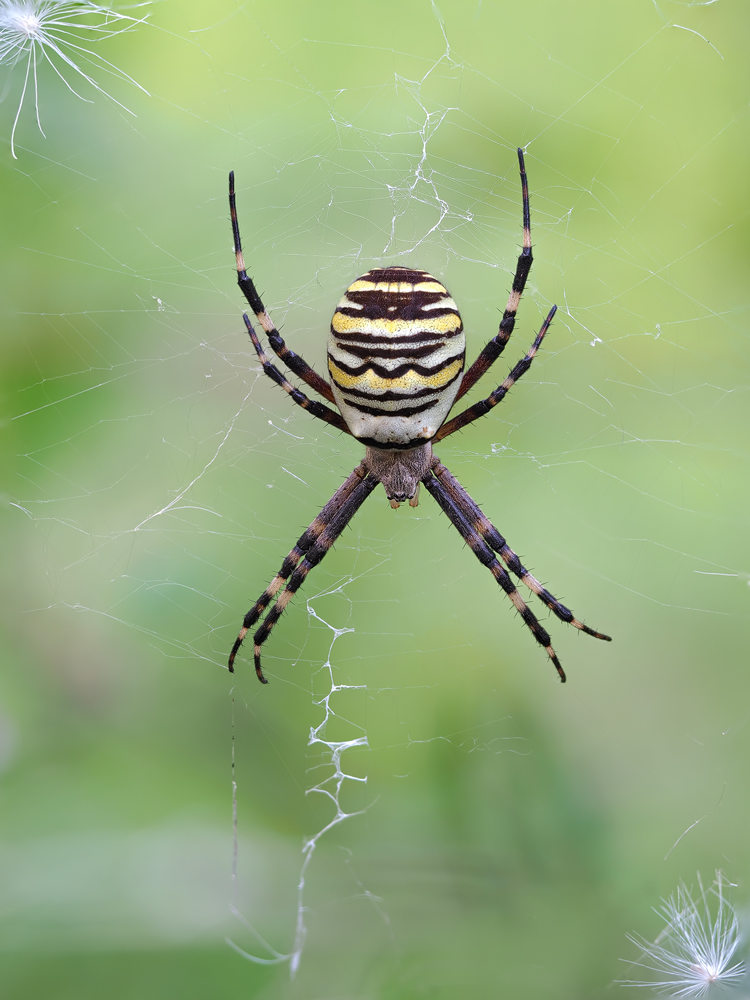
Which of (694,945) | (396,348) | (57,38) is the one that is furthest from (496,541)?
(57,38)

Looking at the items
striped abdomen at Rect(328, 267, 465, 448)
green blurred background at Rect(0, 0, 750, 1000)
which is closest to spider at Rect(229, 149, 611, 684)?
striped abdomen at Rect(328, 267, 465, 448)

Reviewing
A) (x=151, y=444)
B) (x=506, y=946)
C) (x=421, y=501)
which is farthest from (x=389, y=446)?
(x=506, y=946)

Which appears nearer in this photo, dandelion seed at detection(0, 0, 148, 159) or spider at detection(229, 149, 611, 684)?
spider at detection(229, 149, 611, 684)

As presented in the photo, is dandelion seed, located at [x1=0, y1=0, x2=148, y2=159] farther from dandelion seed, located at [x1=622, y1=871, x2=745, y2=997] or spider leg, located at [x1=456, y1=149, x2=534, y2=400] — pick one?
dandelion seed, located at [x1=622, y1=871, x2=745, y2=997]

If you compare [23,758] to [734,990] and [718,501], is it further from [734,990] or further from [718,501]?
[718,501]

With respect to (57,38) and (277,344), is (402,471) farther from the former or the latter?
(57,38)

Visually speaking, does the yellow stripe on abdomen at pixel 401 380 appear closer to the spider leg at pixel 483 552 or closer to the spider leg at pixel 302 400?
the spider leg at pixel 302 400

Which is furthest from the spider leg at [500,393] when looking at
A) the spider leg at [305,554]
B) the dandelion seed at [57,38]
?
the dandelion seed at [57,38]
